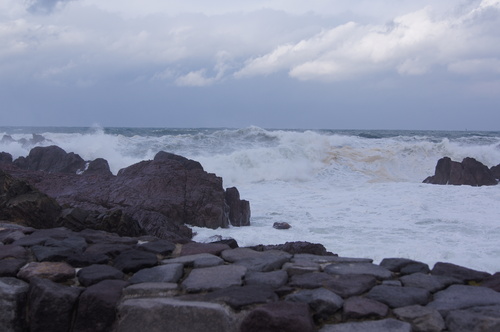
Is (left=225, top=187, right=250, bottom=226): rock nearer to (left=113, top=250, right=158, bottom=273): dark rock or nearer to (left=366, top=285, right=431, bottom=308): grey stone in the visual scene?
(left=113, top=250, right=158, bottom=273): dark rock

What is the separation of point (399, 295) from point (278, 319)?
76cm

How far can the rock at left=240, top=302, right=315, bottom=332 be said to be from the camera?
2.47m

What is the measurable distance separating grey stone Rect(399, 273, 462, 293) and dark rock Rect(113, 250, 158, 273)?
162cm

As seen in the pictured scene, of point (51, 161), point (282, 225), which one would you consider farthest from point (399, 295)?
point (51, 161)

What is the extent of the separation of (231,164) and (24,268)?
1565 centimetres

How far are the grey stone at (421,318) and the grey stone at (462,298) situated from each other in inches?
3.0

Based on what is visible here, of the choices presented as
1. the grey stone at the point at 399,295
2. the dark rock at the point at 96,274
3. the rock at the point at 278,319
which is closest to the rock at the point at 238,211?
the dark rock at the point at 96,274

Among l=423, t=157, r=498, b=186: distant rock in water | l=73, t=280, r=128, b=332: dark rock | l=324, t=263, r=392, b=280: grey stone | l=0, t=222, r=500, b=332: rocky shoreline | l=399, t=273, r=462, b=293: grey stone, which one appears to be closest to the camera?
l=0, t=222, r=500, b=332: rocky shoreline

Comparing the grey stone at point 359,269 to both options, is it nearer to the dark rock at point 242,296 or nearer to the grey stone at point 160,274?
the dark rock at point 242,296

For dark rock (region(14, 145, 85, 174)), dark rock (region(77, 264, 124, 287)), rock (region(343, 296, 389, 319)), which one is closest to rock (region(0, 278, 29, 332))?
dark rock (region(77, 264, 124, 287))

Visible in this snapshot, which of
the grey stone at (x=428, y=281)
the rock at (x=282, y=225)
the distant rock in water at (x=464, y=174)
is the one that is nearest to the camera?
the grey stone at (x=428, y=281)

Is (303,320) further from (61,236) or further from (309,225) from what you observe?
(309,225)

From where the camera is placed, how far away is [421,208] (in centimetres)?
1123

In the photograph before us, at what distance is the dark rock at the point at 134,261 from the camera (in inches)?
132
